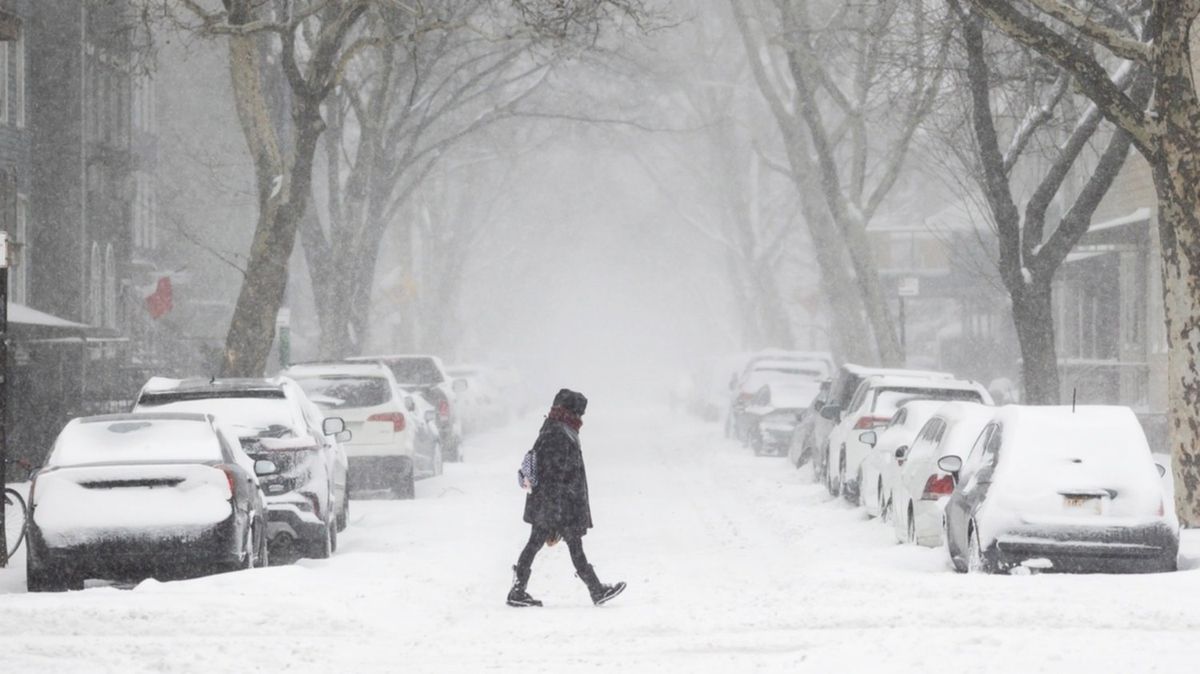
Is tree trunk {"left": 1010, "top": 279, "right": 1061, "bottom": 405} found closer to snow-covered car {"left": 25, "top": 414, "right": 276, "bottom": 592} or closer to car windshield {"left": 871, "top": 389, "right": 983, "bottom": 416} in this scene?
car windshield {"left": 871, "top": 389, "right": 983, "bottom": 416}

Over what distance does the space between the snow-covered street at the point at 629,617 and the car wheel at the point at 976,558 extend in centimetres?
53

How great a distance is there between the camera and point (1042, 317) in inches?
955

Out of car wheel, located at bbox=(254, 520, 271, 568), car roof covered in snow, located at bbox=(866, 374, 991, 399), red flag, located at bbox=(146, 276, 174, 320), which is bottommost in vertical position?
car wheel, located at bbox=(254, 520, 271, 568)

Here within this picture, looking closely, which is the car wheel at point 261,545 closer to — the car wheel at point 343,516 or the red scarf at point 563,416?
the red scarf at point 563,416

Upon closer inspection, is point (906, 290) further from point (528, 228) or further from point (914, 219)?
point (528, 228)

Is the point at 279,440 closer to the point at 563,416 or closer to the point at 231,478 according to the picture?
the point at 231,478

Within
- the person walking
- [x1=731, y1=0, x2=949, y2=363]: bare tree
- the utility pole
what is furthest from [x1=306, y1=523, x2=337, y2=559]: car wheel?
[x1=731, y1=0, x2=949, y2=363]: bare tree

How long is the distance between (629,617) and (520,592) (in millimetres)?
1102

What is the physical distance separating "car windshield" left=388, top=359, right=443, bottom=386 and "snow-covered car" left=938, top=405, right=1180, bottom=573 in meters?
18.8

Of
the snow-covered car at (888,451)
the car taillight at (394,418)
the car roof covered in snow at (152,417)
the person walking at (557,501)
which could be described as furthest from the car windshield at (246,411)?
the car taillight at (394,418)

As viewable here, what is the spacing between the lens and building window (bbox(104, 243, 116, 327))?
45562 mm

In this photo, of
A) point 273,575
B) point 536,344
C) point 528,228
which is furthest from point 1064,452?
point 536,344

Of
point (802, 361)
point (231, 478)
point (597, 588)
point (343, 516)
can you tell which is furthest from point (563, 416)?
point (802, 361)

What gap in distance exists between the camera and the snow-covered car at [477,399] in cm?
4066
